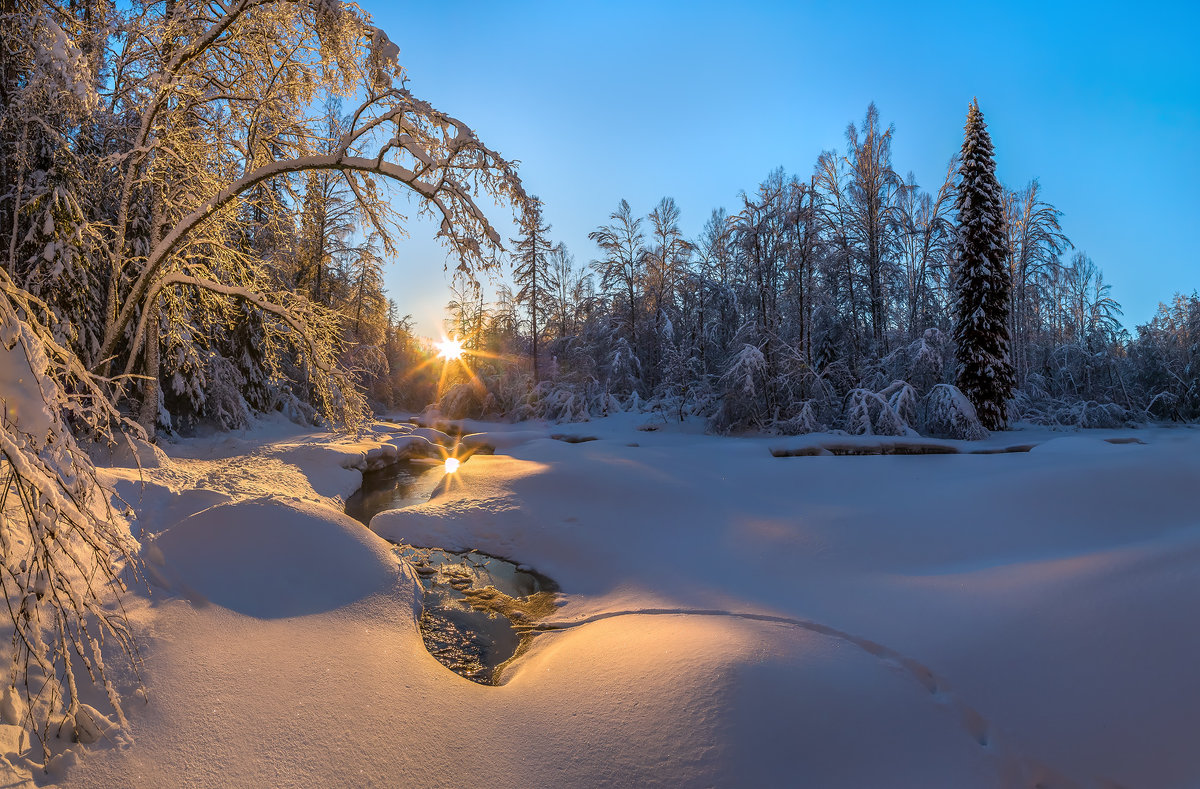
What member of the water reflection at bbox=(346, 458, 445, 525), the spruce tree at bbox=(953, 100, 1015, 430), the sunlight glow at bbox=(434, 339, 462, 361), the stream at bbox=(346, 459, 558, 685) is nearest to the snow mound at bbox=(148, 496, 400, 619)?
the stream at bbox=(346, 459, 558, 685)

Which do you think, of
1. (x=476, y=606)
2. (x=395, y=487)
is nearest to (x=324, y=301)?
(x=395, y=487)

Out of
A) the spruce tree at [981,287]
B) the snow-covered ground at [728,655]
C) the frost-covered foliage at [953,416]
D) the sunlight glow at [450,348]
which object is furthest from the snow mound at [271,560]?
the sunlight glow at [450,348]

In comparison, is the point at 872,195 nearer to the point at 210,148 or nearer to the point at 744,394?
the point at 744,394

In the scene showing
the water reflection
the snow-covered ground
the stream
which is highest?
the snow-covered ground

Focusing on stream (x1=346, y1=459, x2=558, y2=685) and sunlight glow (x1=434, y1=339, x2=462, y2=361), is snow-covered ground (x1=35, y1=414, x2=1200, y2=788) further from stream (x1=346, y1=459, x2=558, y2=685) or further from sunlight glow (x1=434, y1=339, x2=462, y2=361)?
sunlight glow (x1=434, y1=339, x2=462, y2=361)

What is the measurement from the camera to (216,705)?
2.61 m

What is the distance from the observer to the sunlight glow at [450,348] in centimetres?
2881

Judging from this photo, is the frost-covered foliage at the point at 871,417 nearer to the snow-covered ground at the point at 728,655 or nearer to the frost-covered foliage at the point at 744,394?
the frost-covered foliage at the point at 744,394

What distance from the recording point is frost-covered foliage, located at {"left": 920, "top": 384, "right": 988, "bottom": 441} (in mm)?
13758

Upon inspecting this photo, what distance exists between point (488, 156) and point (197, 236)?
3873 mm

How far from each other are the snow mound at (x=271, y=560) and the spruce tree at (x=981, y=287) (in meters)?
17.6

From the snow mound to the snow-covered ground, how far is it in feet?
0.08

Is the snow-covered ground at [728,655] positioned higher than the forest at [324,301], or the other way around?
the forest at [324,301]

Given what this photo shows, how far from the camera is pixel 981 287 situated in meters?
15.9
